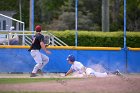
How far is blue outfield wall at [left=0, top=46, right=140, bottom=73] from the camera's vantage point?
18031mm

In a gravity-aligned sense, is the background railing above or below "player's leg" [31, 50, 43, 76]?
above

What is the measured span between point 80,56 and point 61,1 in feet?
133

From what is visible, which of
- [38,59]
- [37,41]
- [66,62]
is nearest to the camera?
[38,59]

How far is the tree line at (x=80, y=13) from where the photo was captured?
176 ft

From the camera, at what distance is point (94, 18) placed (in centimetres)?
5616

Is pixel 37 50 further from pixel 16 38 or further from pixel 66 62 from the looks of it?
pixel 16 38

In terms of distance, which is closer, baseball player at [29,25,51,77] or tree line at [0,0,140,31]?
baseball player at [29,25,51,77]

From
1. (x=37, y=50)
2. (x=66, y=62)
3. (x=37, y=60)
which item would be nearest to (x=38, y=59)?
(x=37, y=60)

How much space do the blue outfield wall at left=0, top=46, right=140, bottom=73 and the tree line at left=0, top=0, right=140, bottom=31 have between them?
3058 cm

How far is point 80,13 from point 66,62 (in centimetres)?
3744

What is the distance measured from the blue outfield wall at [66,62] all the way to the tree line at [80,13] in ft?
100

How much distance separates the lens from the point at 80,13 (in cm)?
5556

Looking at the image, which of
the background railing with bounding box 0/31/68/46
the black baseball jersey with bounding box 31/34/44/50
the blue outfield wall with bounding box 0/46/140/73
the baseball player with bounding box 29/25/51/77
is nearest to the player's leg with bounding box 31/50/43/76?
the baseball player with bounding box 29/25/51/77

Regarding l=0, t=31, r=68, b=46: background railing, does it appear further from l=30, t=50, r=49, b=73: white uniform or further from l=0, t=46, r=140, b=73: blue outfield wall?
l=30, t=50, r=49, b=73: white uniform
